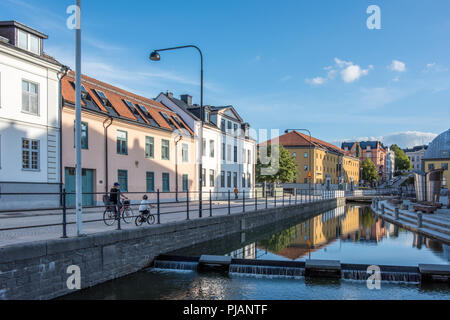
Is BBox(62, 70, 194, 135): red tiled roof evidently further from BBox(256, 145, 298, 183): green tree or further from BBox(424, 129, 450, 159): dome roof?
BBox(424, 129, 450, 159): dome roof

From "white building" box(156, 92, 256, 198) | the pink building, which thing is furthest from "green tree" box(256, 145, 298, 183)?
the pink building

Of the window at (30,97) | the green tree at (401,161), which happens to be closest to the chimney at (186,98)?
the window at (30,97)

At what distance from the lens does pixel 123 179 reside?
26969mm

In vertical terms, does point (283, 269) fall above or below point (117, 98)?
below

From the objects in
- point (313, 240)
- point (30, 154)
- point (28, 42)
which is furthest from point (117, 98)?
point (313, 240)

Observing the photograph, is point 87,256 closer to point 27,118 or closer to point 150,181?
point 27,118

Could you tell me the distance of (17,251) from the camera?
724cm

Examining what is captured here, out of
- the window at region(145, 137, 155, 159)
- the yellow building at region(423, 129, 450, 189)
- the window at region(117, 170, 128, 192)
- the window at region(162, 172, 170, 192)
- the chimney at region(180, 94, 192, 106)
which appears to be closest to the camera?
the window at region(117, 170, 128, 192)

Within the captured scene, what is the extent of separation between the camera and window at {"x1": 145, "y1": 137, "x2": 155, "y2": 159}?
2969 centimetres

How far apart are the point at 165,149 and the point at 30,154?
13.2m

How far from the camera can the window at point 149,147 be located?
2969 centimetres

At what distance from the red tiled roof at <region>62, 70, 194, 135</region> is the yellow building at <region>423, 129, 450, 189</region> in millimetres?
47930
